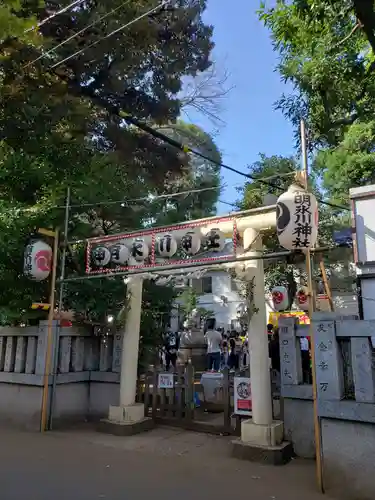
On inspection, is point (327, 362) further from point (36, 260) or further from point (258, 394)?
point (36, 260)

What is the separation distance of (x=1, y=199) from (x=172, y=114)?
6839 mm

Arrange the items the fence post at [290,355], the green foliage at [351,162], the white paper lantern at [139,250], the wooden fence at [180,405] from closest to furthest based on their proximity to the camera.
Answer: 1. the fence post at [290,355]
2. the wooden fence at [180,405]
3. the white paper lantern at [139,250]
4. the green foliage at [351,162]

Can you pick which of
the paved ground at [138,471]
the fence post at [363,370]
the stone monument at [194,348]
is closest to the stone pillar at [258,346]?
the paved ground at [138,471]

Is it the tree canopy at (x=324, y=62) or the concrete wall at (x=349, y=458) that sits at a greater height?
the tree canopy at (x=324, y=62)

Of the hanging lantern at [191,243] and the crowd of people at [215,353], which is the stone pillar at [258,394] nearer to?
the hanging lantern at [191,243]

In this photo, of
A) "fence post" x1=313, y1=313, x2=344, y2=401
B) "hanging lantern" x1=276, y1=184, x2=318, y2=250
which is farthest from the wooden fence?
"hanging lantern" x1=276, y1=184, x2=318, y2=250

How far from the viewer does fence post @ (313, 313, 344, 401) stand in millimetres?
5129

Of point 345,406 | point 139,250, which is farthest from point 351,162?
point 345,406

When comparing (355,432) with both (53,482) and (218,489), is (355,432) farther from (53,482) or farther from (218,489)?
(53,482)

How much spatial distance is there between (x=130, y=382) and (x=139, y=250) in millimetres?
2544

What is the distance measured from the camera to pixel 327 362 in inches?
207

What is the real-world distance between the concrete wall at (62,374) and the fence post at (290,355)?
361cm

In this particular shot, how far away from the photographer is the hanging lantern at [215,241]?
7.18m

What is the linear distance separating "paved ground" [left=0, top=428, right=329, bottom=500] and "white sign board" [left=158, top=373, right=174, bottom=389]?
0.96 m
